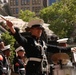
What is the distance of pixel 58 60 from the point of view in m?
5.81

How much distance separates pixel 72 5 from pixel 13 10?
93.6m

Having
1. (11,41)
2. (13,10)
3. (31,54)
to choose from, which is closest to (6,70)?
(31,54)

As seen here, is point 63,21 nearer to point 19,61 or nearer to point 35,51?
point 19,61

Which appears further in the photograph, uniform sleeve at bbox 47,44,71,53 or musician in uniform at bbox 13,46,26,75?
musician in uniform at bbox 13,46,26,75

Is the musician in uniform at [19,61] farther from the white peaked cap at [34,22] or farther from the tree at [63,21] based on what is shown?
the tree at [63,21]

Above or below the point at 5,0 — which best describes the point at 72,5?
above

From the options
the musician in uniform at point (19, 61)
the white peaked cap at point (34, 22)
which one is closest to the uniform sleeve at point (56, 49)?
the white peaked cap at point (34, 22)

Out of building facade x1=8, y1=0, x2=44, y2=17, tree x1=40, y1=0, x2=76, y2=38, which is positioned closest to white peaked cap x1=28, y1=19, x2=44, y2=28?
tree x1=40, y1=0, x2=76, y2=38

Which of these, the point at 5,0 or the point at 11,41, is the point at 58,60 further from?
the point at 5,0

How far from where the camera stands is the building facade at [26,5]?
137m

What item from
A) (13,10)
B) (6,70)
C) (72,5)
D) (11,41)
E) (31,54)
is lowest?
(13,10)

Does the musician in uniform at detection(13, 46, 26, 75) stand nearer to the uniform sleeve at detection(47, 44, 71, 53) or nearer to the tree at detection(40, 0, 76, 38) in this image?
the uniform sleeve at detection(47, 44, 71, 53)

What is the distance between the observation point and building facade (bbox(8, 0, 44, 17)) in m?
137

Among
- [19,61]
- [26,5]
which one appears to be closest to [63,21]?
[19,61]
